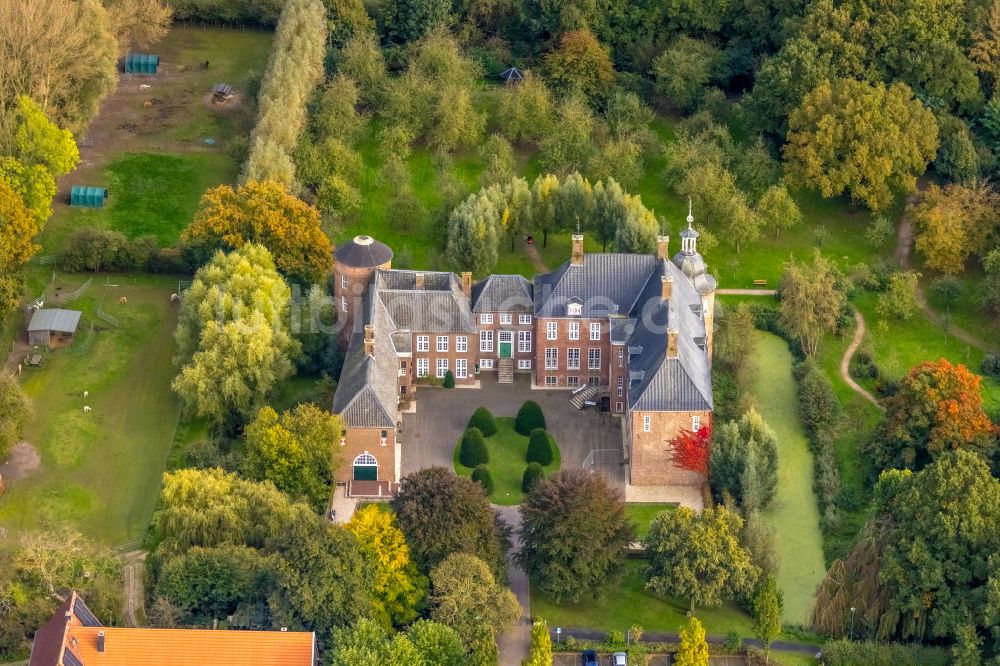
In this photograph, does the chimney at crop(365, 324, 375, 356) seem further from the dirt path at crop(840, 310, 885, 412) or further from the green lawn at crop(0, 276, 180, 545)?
the dirt path at crop(840, 310, 885, 412)

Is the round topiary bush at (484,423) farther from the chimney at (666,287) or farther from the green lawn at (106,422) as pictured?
the green lawn at (106,422)

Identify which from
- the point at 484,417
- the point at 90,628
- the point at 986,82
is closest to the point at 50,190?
the point at 484,417

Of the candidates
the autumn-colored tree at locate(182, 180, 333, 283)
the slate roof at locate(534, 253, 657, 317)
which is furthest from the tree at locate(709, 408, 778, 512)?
the autumn-colored tree at locate(182, 180, 333, 283)

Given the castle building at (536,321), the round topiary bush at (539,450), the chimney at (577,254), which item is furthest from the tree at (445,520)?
the chimney at (577,254)

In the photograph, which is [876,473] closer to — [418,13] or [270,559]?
[270,559]

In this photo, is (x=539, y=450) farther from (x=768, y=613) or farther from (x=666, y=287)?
(x=768, y=613)
